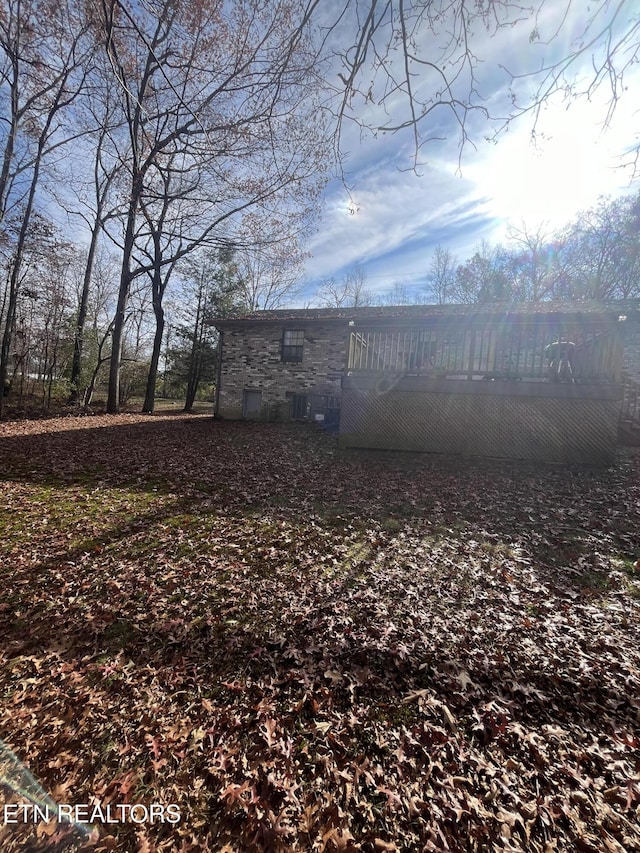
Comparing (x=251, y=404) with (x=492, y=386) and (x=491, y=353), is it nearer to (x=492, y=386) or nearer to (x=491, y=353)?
(x=491, y=353)

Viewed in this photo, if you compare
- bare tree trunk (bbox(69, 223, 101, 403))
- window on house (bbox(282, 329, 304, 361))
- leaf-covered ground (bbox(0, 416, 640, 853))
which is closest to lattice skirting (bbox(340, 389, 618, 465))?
leaf-covered ground (bbox(0, 416, 640, 853))

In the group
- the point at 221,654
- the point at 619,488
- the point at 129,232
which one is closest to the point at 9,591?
the point at 221,654

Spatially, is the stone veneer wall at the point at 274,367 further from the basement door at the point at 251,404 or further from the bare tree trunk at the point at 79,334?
the bare tree trunk at the point at 79,334

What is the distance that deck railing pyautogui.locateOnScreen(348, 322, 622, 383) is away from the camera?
6551mm

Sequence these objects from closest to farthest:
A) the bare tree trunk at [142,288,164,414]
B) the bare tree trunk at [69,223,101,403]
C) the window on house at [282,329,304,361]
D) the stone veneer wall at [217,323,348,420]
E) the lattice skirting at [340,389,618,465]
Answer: the lattice skirting at [340,389,618,465] < the stone veneer wall at [217,323,348,420] < the window on house at [282,329,304,361] < the bare tree trunk at [69,223,101,403] < the bare tree trunk at [142,288,164,414]

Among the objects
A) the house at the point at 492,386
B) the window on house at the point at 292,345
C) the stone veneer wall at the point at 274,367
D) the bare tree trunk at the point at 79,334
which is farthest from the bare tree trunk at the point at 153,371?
the house at the point at 492,386

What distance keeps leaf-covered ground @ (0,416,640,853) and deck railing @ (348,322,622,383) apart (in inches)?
123

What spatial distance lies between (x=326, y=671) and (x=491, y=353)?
22.2 ft

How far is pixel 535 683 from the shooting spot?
2.02 metres

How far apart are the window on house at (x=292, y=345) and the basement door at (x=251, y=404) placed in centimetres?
178

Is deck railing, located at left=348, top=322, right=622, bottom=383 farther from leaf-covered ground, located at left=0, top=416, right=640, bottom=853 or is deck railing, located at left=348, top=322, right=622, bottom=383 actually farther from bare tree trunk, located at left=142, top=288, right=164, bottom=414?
bare tree trunk, located at left=142, top=288, right=164, bottom=414

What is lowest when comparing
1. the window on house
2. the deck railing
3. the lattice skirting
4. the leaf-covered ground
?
the leaf-covered ground

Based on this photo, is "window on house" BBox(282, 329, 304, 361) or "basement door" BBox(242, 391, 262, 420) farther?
"basement door" BBox(242, 391, 262, 420)

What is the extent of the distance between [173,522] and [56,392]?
1439 cm
